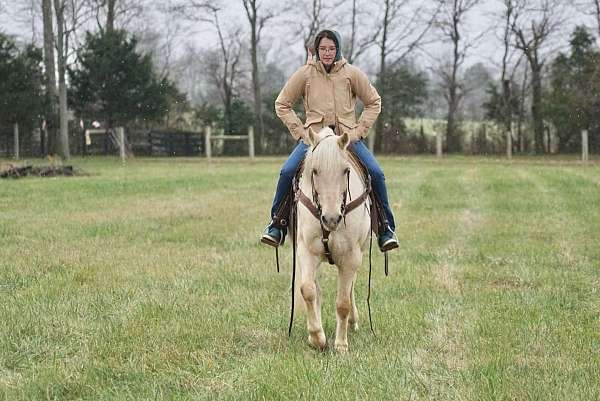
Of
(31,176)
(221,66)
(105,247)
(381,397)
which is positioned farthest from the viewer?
(221,66)

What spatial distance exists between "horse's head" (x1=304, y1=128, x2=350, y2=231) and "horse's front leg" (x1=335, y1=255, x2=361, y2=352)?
62 cm

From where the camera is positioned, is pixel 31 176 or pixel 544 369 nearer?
pixel 544 369

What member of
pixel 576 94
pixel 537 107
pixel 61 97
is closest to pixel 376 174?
pixel 61 97

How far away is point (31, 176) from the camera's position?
26734 mm

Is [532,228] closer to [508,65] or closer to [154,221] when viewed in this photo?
[154,221]

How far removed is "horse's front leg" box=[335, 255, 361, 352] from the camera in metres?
6.40

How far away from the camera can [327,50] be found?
6.86 metres

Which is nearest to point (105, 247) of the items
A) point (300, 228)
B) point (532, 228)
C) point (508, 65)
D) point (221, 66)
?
point (300, 228)

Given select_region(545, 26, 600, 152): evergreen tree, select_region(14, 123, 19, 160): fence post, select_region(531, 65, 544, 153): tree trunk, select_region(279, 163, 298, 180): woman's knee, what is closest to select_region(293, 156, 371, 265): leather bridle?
select_region(279, 163, 298, 180): woman's knee

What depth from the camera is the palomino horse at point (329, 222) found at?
5.90 meters

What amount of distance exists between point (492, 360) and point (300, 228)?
1.82 metres

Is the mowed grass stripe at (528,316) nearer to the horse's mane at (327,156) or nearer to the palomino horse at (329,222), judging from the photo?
the palomino horse at (329,222)

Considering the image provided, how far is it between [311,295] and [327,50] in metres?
2.12

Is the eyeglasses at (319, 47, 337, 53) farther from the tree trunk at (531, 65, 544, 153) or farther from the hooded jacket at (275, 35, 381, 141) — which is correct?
the tree trunk at (531, 65, 544, 153)
